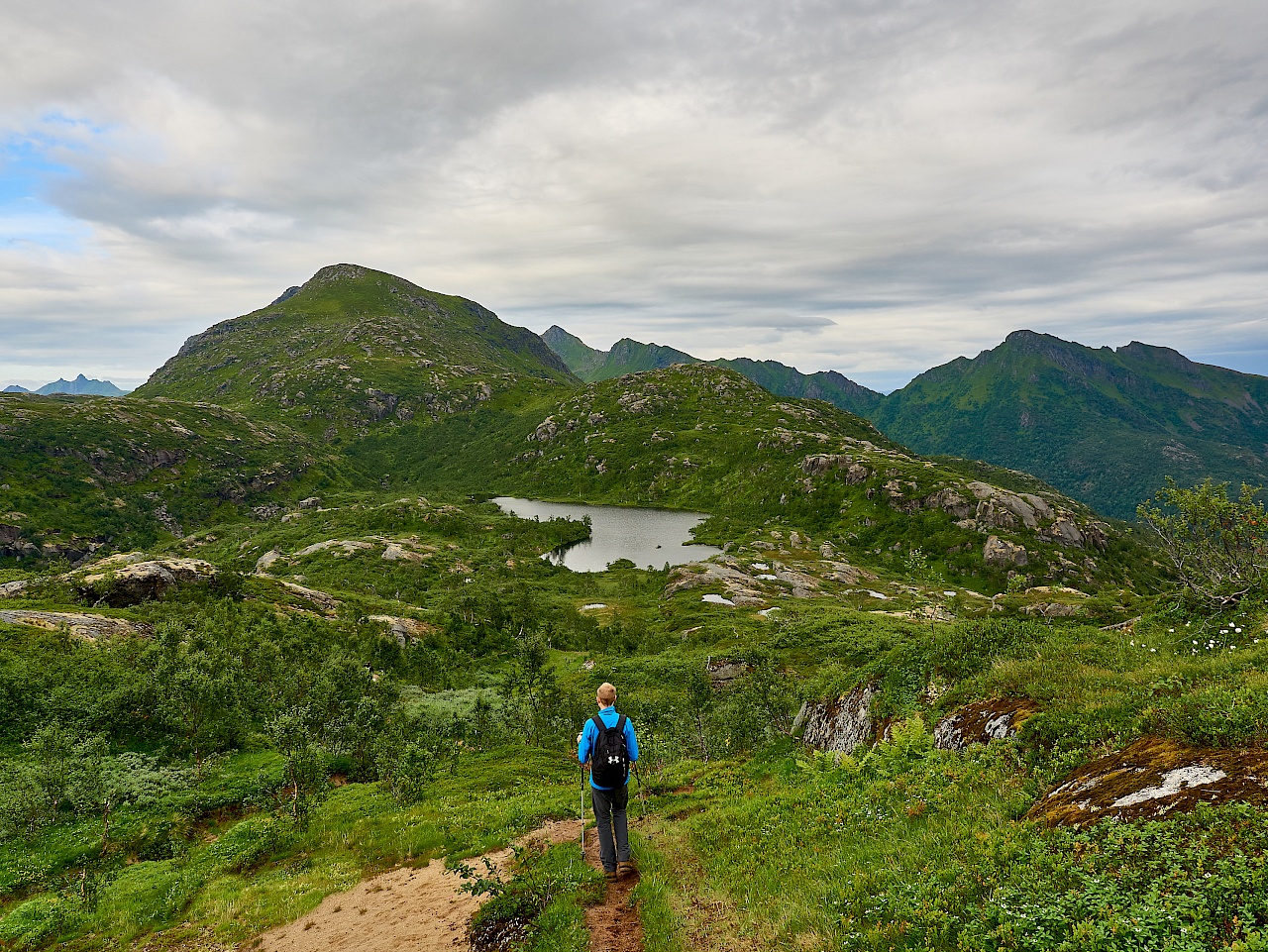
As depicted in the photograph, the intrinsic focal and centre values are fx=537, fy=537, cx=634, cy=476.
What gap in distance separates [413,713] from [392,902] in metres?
22.1

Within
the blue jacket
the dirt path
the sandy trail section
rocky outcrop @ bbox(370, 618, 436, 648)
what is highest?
the blue jacket

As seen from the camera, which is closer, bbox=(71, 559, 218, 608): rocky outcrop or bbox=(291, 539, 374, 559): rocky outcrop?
bbox=(71, 559, 218, 608): rocky outcrop

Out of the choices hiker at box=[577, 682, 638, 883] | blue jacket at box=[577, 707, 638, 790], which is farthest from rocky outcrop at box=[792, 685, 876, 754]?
blue jacket at box=[577, 707, 638, 790]

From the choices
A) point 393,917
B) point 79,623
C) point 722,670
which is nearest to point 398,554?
point 722,670

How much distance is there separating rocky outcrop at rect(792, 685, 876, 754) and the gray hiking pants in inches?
440

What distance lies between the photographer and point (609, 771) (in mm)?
14391

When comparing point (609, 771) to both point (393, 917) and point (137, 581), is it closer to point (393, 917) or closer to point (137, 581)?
point (393, 917)

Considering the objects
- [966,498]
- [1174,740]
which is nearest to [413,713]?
[1174,740]

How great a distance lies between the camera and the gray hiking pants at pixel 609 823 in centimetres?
1458

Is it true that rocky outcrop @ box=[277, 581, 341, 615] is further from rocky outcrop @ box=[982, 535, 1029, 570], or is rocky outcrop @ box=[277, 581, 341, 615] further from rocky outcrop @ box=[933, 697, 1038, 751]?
rocky outcrop @ box=[982, 535, 1029, 570]

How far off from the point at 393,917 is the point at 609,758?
7.75 metres

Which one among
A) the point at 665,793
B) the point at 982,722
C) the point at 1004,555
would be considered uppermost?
the point at 982,722

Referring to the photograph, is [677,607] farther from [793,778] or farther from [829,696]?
[793,778]

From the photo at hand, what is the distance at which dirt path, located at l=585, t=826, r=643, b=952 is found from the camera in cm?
1152
